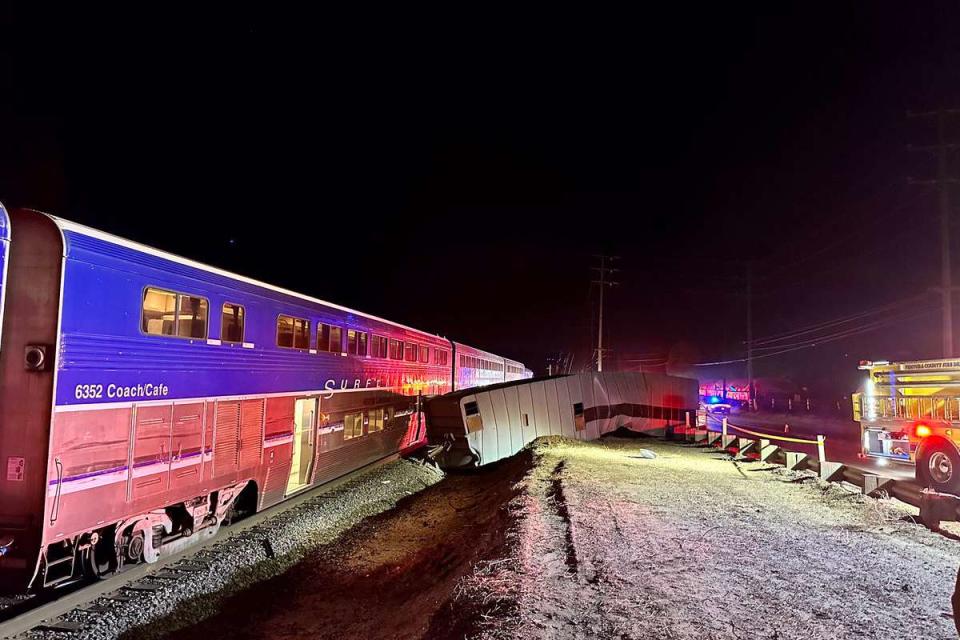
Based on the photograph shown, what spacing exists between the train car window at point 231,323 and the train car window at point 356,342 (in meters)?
4.22

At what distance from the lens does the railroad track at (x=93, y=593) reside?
5.68 m

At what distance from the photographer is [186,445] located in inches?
292

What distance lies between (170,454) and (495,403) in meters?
10.7

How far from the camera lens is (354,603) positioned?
7.15 meters

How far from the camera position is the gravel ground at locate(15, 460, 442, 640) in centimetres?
600

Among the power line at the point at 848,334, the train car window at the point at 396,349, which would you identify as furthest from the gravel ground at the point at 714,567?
the power line at the point at 848,334

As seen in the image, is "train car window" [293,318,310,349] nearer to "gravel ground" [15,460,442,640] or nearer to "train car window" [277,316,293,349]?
"train car window" [277,316,293,349]

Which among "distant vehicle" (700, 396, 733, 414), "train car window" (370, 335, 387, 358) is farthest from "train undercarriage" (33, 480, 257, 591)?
"distant vehicle" (700, 396, 733, 414)

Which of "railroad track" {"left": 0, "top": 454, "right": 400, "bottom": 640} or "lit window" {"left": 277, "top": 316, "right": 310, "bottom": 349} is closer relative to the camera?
"railroad track" {"left": 0, "top": 454, "right": 400, "bottom": 640}

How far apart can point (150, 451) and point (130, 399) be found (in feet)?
2.48

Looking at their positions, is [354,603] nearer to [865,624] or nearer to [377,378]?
[865,624]

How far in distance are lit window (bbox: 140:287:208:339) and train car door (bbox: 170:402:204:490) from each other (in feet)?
3.15

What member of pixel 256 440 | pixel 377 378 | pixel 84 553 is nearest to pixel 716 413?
pixel 377 378

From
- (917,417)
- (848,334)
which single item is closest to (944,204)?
(917,417)
